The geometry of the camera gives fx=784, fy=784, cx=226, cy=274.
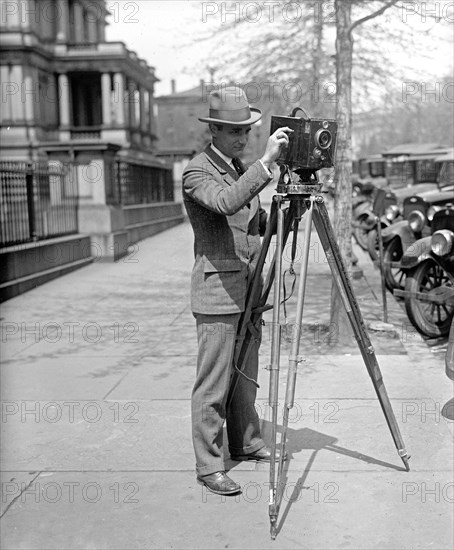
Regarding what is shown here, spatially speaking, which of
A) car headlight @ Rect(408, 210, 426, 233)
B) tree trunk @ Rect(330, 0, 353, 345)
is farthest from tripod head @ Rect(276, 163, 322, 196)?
car headlight @ Rect(408, 210, 426, 233)

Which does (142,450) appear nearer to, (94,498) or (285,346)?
(94,498)

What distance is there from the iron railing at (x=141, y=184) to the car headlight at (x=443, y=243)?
10.5 m

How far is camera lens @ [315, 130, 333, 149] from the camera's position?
3.83 metres

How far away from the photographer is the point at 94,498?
4.09m

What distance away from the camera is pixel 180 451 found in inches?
185

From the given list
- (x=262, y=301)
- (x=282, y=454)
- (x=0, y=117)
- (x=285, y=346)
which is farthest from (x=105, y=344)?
(x=0, y=117)

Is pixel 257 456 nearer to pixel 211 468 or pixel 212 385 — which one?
pixel 211 468

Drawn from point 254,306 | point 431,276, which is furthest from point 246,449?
point 431,276

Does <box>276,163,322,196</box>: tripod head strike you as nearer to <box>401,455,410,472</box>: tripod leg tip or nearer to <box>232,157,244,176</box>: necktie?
<box>232,157,244,176</box>: necktie

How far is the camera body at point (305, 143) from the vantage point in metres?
3.77

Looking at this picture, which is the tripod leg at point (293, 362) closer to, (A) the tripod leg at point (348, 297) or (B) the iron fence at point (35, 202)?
(A) the tripod leg at point (348, 297)

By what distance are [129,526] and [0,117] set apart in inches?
1862

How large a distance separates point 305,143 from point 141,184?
20012mm

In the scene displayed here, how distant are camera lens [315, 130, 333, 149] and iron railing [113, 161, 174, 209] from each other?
1359 centimetres
